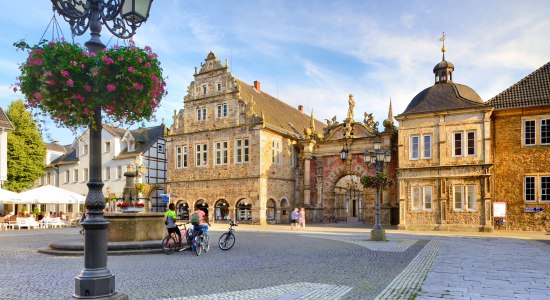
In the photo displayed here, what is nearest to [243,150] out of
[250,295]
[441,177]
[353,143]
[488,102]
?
[353,143]

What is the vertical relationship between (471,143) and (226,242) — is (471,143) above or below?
above

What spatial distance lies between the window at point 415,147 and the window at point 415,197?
207 cm

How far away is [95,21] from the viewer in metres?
6.12

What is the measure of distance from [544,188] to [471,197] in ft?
13.6

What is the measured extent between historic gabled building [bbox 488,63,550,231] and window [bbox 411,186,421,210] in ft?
15.4

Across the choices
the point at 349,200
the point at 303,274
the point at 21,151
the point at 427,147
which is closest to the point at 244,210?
the point at 427,147

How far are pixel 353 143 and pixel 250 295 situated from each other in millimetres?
29623

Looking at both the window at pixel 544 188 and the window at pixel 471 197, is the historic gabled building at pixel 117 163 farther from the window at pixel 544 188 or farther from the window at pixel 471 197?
the window at pixel 544 188

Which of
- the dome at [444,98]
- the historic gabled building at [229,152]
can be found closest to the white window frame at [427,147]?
the dome at [444,98]

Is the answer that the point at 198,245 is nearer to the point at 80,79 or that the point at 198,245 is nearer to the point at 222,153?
the point at 80,79

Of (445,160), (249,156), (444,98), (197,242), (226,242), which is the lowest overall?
(226,242)

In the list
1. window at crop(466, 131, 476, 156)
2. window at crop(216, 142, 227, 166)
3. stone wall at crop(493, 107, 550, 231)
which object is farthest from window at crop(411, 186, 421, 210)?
window at crop(216, 142, 227, 166)

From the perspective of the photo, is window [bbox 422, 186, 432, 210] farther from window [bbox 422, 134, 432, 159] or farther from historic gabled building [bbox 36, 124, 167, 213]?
historic gabled building [bbox 36, 124, 167, 213]

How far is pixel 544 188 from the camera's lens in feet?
90.7
